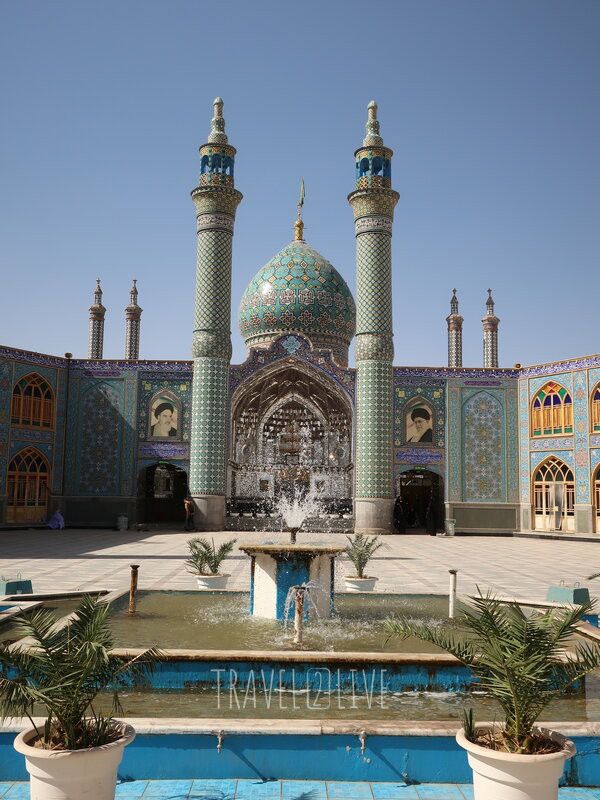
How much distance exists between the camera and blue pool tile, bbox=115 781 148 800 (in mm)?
3621

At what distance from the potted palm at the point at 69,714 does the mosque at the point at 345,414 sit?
54.4 feet

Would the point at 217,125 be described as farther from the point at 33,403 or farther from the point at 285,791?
the point at 285,791

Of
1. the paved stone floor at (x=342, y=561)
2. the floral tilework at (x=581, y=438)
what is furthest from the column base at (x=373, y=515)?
the floral tilework at (x=581, y=438)

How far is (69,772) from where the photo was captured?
9.65ft

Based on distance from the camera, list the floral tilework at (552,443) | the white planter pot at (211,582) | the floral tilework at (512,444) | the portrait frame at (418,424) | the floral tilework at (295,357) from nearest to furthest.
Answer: the white planter pot at (211,582), the floral tilework at (552,443), the floral tilework at (512,444), the portrait frame at (418,424), the floral tilework at (295,357)

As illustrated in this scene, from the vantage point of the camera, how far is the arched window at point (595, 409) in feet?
64.5

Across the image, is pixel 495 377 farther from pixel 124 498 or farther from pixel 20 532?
pixel 20 532

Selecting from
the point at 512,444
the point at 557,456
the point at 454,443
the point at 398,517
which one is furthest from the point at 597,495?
the point at 398,517

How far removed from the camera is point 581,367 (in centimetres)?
2009

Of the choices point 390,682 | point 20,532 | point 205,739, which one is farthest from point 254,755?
point 20,532

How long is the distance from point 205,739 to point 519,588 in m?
6.93

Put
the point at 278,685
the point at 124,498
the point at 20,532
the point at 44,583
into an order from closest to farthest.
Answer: the point at 278,685
the point at 44,583
the point at 20,532
the point at 124,498

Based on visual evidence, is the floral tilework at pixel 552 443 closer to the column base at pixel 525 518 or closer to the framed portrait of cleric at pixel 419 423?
the column base at pixel 525 518

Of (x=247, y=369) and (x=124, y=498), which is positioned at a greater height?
(x=247, y=369)
